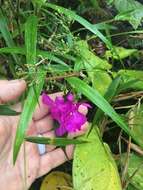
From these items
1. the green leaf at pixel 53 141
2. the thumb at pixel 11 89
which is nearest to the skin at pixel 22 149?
the thumb at pixel 11 89

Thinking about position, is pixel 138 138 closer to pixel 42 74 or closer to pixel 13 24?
pixel 42 74

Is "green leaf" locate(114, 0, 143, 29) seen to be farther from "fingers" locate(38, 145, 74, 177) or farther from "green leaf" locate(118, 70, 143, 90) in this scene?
"fingers" locate(38, 145, 74, 177)

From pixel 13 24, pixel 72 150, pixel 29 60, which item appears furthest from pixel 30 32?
pixel 72 150

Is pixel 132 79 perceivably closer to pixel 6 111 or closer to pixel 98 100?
pixel 98 100

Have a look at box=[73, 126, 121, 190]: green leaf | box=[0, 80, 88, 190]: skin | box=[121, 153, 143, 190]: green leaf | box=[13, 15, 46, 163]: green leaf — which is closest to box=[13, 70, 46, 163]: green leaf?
box=[13, 15, 46, 163]: green leaf

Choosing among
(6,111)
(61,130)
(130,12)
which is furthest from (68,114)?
(130,12)

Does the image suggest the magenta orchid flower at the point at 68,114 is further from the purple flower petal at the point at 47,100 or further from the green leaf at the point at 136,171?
the green leaf at the point at 136,171
